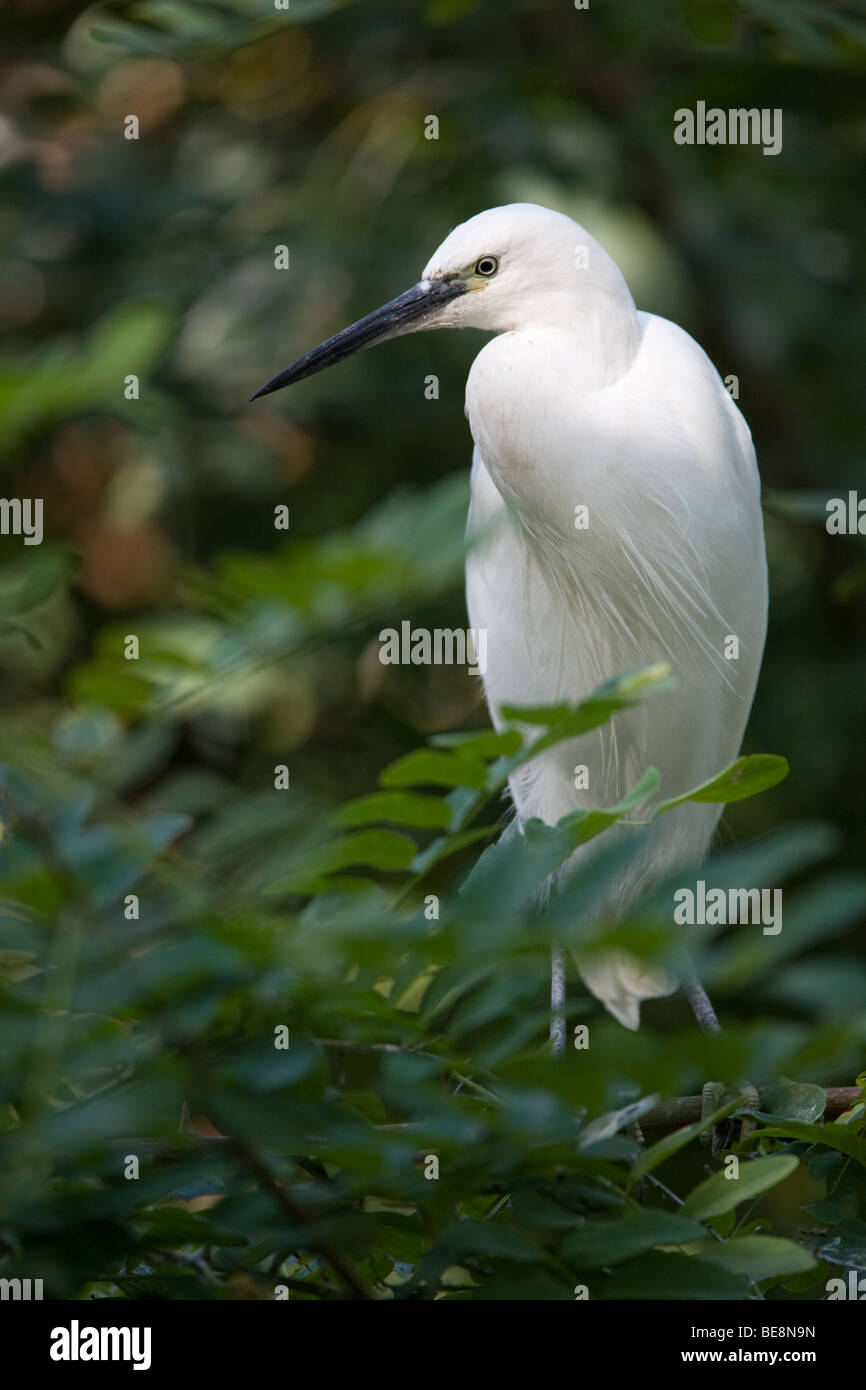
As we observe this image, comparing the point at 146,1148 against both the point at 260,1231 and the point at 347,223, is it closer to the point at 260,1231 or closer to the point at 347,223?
the point at 260,1231

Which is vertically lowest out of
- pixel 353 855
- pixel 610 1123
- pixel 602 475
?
pixel 610 1123

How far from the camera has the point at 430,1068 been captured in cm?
85

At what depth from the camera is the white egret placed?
1.96m

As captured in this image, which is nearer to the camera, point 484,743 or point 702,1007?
point 484,743

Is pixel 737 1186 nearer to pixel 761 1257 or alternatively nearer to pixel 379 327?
pixel 761 1257

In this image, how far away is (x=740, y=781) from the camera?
94 cm

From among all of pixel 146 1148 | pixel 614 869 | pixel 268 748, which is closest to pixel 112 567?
pixel 268 748

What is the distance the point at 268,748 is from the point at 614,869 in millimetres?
2772

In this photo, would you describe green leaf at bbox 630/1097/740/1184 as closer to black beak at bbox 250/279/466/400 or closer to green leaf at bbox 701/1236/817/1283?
green leaf at bbox 701/1236/817/1283

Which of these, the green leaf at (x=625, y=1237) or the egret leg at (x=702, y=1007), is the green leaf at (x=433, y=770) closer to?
the green leaf at (x=625, y=1237)

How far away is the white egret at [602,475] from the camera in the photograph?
6.43ft

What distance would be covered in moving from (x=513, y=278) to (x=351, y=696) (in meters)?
1.59

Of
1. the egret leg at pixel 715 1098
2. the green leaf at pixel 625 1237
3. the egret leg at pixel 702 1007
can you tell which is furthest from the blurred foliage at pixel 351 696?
the egret leg at pixel 702 1007

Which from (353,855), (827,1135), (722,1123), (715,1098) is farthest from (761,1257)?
(722,1123)
